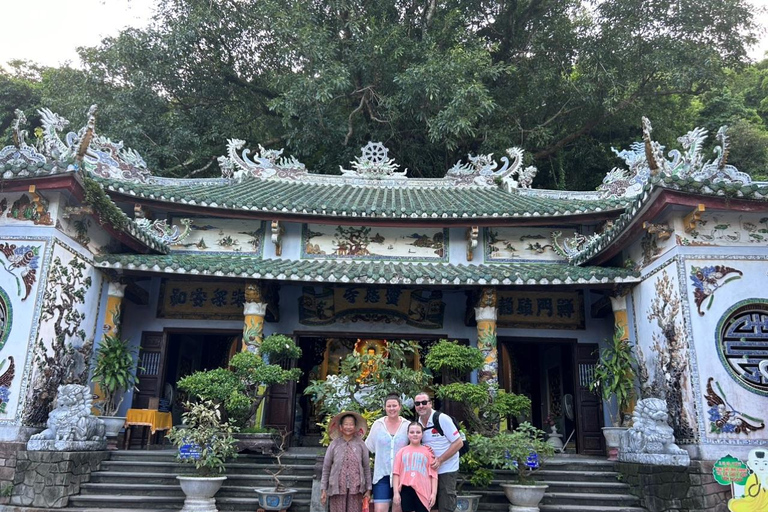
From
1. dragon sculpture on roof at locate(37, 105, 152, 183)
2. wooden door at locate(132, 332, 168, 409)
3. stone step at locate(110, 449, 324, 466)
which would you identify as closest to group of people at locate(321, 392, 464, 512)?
stone step at locate(110, 449, 324, 466)

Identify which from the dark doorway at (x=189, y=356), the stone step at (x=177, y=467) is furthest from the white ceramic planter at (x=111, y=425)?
the dark doorway at (x=189, y=356)

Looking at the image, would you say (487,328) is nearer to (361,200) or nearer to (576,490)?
(576,490)

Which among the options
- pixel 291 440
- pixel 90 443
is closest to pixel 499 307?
pixel 291 440

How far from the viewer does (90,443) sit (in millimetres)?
6652

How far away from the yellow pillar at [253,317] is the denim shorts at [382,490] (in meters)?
4.67

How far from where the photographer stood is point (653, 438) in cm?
623

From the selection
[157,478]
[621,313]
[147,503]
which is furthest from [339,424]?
[621,313]

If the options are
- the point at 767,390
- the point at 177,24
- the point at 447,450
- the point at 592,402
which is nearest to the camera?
the point at 447,450

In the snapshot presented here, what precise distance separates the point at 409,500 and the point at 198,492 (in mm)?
3294

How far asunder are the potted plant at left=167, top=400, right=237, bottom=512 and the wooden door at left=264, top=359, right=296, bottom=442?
7.98 feet

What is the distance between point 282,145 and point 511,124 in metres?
7.12

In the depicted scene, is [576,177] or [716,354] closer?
[716,354]

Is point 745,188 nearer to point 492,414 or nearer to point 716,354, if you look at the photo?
point 716,354

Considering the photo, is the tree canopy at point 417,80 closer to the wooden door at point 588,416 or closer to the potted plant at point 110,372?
the wooden door at point 588,416
